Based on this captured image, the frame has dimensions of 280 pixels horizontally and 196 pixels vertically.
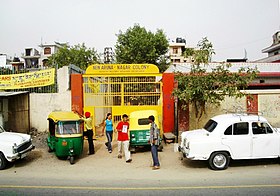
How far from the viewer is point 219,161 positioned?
876 cm

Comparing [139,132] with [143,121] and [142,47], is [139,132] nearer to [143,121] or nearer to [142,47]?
[143,121]

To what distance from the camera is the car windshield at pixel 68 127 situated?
989 centimetres

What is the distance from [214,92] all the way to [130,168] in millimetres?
5561

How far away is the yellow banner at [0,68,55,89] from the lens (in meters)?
14.8

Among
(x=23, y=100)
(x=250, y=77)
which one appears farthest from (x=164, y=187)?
(x=23, y=100)

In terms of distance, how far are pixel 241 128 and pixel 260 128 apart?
2.18 feet

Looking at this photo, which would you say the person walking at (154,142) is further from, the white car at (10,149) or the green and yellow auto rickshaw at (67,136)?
the white car at (10,149)

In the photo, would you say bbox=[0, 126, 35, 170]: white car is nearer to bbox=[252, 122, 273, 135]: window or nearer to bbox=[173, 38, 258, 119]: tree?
bbox=[173, 38, 258, 119]: tree

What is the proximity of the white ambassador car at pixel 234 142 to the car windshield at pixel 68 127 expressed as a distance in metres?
4.15

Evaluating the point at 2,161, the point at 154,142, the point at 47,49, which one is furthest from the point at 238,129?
the point at 47,49

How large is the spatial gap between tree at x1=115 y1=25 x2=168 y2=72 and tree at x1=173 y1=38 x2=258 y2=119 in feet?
64.6

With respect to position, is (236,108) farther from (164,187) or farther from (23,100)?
(23,100)

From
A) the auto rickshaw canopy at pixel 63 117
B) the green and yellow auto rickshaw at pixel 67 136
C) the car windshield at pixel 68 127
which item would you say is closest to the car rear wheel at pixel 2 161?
the green and yellow auto rickshaw at pixel 67 136

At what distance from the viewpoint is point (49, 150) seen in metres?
11.6
